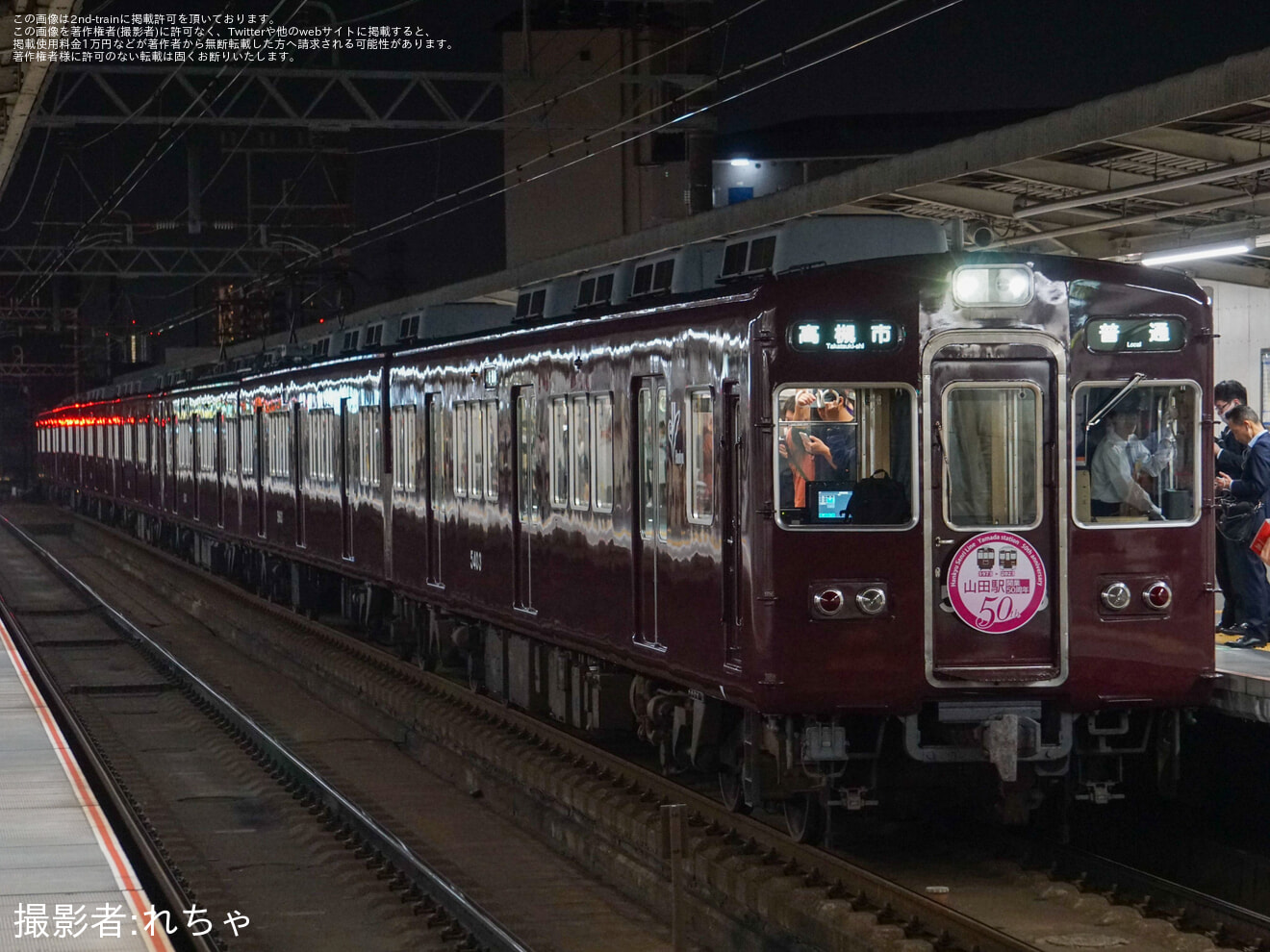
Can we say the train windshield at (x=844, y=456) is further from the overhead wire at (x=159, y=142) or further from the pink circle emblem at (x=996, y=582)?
the overhead wire at (x=159, y=142)

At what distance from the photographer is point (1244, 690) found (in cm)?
862

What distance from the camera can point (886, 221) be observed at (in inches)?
392

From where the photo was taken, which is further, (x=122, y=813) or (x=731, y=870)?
(x=122, y=813)

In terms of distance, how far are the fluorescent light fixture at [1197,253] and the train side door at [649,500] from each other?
2.49 metres

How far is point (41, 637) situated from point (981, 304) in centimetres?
1602

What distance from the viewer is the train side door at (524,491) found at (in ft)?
39.4

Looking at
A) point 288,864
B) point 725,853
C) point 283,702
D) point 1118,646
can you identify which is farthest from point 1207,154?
point 283,702

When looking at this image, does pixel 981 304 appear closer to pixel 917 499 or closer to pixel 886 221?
pixel 917 499

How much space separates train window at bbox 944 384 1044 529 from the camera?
8.41 metres

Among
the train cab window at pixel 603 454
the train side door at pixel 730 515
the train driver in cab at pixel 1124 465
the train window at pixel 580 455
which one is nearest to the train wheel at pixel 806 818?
the train side door at pixel 730 515

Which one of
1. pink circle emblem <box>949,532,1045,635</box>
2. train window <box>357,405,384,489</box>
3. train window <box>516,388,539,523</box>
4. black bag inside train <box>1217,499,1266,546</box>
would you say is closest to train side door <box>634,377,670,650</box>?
pink circle emblem <box>949,532,1045,635</box>

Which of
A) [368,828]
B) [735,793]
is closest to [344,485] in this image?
[368,828]

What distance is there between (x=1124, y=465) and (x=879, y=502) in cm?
113

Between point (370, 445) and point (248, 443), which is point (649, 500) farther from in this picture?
point (248, 443)
